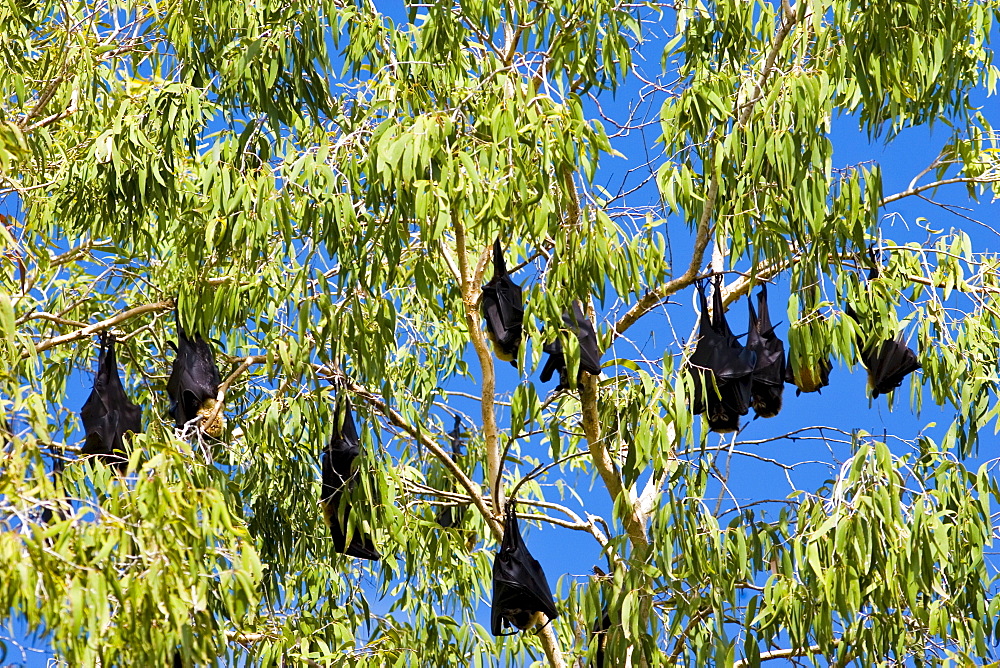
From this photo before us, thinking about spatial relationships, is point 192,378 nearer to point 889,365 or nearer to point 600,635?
point 600,635

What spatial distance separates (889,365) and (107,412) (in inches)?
133

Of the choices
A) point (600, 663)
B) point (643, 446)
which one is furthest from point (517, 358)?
point (600, 663)

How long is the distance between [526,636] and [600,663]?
1.23 meters

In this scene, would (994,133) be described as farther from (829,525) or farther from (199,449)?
(199,449)

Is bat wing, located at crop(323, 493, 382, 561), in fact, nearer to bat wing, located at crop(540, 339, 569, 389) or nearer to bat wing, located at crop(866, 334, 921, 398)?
bat wing, located at crop(540, 339, 569, 389)

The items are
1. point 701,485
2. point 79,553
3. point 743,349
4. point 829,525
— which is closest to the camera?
point 79,553

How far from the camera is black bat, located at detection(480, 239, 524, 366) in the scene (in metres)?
5.49

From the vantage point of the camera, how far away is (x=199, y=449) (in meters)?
5.51

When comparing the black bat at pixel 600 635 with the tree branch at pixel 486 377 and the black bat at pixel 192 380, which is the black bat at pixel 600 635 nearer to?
the tree branch at pixel 486 377

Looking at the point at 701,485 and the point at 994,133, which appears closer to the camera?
the point at 701,485

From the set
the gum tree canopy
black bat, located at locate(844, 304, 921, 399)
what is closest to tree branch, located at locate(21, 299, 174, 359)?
the gum tree canopy

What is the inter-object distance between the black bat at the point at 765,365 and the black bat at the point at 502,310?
999 mm

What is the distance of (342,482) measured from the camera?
5496 mm

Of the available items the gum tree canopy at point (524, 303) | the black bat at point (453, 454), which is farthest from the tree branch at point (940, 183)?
the black bat at point (453, 454)
